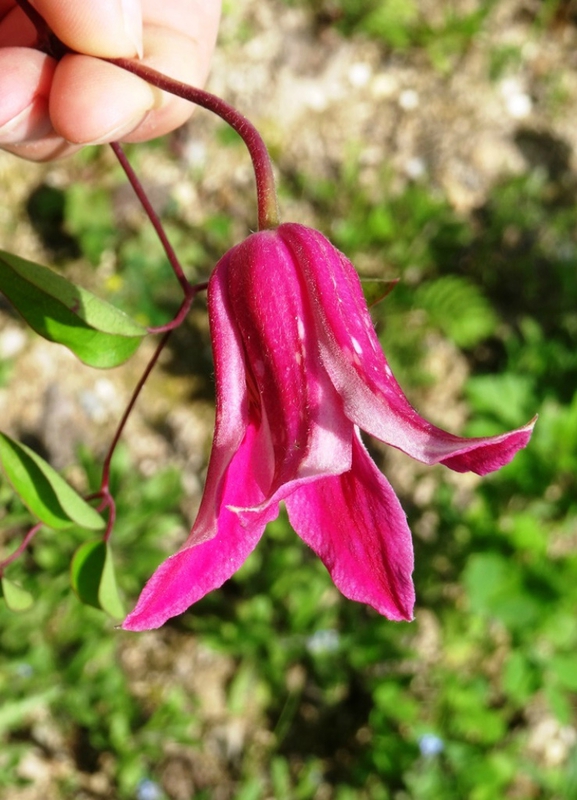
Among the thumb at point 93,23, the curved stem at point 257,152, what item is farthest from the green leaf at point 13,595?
the thumb at point 93,23

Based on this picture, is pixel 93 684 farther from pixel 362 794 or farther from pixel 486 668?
pixel 486 668

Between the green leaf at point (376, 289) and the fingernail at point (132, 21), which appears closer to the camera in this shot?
the green leaf at point (376, 289)

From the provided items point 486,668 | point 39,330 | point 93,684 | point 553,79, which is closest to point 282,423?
point 39,330

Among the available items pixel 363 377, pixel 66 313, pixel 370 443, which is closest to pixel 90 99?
pixel 66 313

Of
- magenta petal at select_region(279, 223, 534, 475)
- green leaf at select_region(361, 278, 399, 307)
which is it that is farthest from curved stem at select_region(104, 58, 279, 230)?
green leaf at select_region(361, 278, 399, 307)

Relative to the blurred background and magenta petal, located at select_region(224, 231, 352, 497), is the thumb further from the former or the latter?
the blurred background

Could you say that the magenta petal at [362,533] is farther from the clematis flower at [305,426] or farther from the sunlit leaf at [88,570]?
the sunlit leaf at [88,570]
